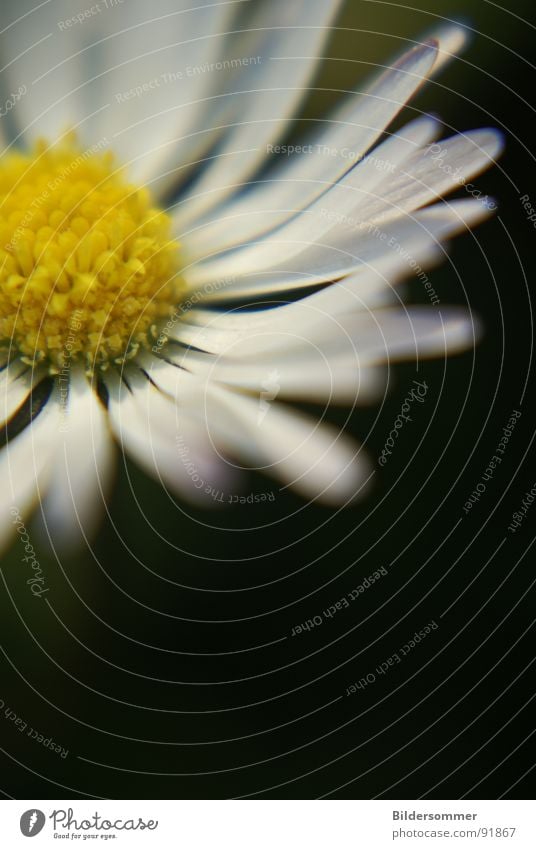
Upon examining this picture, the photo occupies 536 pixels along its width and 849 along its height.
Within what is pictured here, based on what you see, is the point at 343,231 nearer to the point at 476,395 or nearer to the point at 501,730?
the point at 476,395

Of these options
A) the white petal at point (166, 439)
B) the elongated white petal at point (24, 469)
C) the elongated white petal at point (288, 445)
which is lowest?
the elongated white petal at point (24, 469)

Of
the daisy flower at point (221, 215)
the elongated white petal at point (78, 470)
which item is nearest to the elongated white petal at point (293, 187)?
the daisy flower at point (221, 215)

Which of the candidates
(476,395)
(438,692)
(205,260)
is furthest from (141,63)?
(438,692)

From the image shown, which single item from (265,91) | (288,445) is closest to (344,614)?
(288,445)

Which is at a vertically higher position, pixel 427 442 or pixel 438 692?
pixel 427 442

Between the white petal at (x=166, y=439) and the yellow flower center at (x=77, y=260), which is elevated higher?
the yellow flower center at (x=77, y=260)

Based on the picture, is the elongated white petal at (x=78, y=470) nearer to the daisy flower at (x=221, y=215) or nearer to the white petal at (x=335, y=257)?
the daisy flower at (x=221, y=215)
